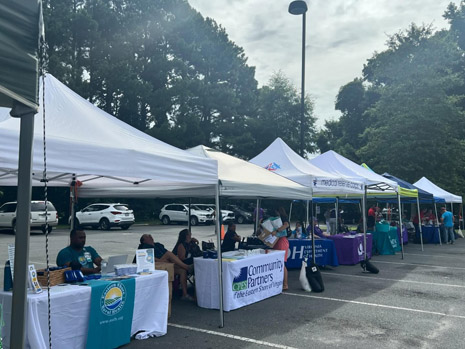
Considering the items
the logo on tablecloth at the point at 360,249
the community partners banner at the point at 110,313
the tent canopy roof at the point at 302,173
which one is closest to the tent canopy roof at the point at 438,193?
the logo on tablecloth at the point at 360,249

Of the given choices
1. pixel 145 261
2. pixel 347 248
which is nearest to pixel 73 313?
pixel 145 261

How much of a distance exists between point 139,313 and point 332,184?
246 inches

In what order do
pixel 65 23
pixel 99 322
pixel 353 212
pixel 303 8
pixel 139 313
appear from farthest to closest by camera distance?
1. pixel 353 212
2. pixel 65 23
3. pixel 303 8
4. pixel 139 313
5. pixel 99 322

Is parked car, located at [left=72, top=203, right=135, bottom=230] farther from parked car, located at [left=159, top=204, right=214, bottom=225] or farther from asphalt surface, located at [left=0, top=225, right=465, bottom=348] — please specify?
asphalt surface, located at [left=0, top=225, right=465, bottom=348]

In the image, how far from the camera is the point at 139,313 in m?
5.49

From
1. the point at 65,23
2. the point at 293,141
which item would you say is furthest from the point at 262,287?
the point at 293,141

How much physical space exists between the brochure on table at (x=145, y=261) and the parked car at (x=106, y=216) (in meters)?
20.3

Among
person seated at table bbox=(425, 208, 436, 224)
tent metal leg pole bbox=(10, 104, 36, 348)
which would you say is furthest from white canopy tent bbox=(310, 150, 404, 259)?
tent metal leg pole bbox=(10, 104, 36, 348)

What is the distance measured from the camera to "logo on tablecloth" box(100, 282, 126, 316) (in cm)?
486

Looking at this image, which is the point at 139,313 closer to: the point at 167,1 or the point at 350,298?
the point at 350,298

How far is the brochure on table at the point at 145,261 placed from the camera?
5723 millimetres

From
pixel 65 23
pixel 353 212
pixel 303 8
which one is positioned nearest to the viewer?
pixel 303 8

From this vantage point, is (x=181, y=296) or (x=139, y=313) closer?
(x=139, y=313)

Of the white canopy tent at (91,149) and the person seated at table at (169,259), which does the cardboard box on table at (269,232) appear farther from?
the white canopy tent at (91,149)
